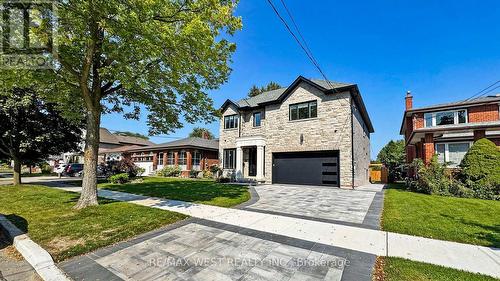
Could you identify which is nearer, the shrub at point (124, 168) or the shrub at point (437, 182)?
the shrub at point (437, 182)

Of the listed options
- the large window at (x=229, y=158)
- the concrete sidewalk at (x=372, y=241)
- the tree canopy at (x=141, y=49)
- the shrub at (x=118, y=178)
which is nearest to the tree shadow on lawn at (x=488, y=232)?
the concrete sidewalk at (x=372, y=241)

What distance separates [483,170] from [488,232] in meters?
9.22

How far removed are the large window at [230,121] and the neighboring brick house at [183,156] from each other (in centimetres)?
581

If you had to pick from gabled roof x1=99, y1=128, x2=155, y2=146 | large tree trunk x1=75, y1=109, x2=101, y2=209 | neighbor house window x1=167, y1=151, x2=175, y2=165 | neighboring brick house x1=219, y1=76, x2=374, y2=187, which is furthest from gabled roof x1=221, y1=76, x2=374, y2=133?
gabled roof x1=99, y1=128, x2=155, y2=146

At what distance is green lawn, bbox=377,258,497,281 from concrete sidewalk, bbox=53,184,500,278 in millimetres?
262

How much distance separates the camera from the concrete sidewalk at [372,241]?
413 centimetres

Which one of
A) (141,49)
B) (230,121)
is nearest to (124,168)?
(230,121)

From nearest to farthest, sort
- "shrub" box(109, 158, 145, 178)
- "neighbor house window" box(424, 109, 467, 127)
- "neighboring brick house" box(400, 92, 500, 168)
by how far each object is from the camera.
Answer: "neighboring brick house" box(400, 92, 500, 168)
"neighbor house window" box(424, 109, 467, 127)
"shrub" box(109, 158, 145, 178)

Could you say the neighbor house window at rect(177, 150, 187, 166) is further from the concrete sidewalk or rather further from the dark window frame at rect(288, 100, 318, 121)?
the concrete sidewalk

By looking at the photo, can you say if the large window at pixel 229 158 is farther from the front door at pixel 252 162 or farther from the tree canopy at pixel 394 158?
the tree canopy at pixel 394 158

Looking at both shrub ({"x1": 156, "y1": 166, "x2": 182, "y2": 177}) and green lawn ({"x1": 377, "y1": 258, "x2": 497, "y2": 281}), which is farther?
shrub ({"x1": 156, "y1": 166, "x2": 182, "y2": 177})

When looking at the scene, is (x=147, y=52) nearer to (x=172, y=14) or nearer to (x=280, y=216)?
(x=172, y=14)

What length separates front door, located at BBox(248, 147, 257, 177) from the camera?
66.3 ft

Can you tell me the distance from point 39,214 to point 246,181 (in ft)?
44.1
